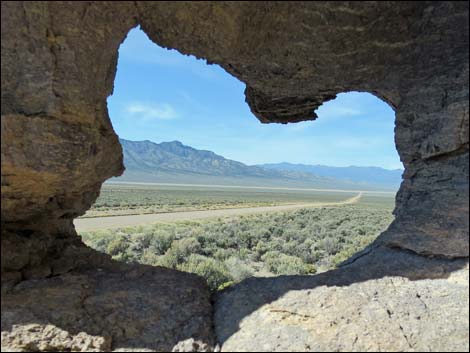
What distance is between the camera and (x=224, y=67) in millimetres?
7117

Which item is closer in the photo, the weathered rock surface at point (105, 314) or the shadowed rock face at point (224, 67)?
the weathered rock surface at point (105, 314)

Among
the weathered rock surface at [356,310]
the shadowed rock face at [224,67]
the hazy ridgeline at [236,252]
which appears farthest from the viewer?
the hazy ridgeline at [236,252]

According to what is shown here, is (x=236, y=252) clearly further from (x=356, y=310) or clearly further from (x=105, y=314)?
(x=356, y=310)

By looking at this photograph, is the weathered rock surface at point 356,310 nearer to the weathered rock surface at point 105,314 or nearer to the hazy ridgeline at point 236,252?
the weathered rock surface at point 105,314

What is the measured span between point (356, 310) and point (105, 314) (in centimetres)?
339

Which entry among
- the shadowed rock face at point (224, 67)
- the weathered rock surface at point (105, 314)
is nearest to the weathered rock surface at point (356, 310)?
the weathered rock surface at point (105, 314)

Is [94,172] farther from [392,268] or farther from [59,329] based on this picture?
[392,268]

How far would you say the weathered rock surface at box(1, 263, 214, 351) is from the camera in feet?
14.0

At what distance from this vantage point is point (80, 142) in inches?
199

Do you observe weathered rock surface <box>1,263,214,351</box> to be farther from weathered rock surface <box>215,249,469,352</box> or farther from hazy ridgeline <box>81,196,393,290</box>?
hazy ridgeline <box>81,196,393,290</box>

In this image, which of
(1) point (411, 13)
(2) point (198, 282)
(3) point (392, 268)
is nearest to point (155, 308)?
(2) point (198, 282)

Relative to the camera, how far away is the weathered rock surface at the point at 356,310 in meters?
4.20

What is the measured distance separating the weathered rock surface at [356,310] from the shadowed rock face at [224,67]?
1.76 ft

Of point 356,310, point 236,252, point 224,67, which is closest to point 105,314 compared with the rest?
point 356,310
